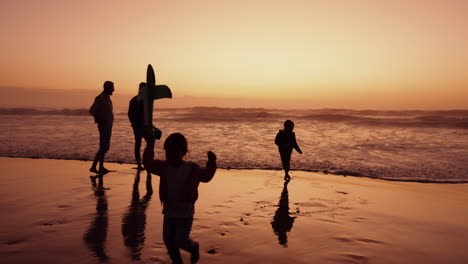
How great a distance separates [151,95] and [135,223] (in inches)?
99.5

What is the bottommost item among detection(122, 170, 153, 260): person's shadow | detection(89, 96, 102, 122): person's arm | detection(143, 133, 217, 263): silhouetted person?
detection(122, 170, 153, 260): person's shadow

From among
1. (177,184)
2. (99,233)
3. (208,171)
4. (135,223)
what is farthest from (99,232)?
(208,171)

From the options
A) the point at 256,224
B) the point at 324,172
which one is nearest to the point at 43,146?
the point at 324,172

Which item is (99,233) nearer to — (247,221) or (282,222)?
(247,221)

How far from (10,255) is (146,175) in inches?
199

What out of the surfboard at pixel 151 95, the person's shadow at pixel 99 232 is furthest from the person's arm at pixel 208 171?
the person's shadow at pixel 99 232

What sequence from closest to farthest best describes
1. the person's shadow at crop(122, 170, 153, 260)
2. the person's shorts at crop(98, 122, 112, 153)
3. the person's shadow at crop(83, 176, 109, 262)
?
the person's shadow at crop(83, 176, 109, 262), the person's shadow at crop(122, 170, 153, 260), the person's shorts at crop(98, 122, 112, 153)

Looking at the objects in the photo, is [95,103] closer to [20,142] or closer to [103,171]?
[103,171]

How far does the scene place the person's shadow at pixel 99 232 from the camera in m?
4.15

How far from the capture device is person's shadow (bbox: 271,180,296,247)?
4.80m

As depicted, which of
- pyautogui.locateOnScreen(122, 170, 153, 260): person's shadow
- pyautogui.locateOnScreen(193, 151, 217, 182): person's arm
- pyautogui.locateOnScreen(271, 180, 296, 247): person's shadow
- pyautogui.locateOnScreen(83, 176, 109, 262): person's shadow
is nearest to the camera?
pyautogui.locateOnScreen(193, 151, 217, 182): person's arm

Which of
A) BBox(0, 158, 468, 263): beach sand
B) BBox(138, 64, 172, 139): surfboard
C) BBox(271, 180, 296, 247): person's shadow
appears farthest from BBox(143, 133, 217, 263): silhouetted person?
BBox(271, 180, 296, 247): person's shadow

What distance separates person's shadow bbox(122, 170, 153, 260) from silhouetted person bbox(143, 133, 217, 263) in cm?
80

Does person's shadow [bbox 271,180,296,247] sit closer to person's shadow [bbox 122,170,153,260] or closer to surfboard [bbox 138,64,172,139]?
person's shadow [bbox 122,170,153,260]
